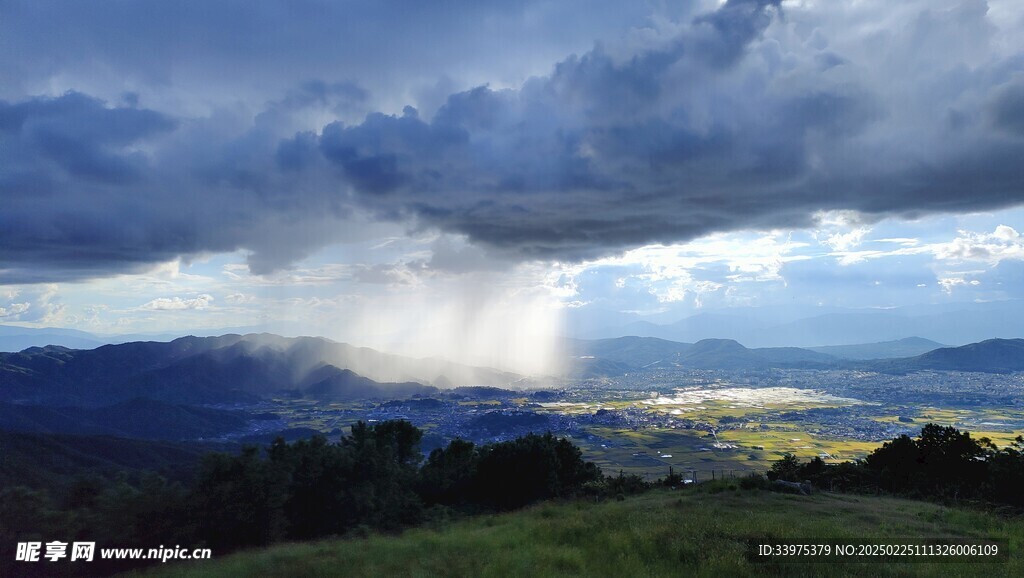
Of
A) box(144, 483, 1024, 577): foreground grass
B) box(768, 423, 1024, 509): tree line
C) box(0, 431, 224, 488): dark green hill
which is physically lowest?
box(0, 431, 224, 488): dark green hill

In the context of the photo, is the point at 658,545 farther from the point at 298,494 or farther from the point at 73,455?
the point at 73,455

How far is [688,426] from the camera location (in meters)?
180

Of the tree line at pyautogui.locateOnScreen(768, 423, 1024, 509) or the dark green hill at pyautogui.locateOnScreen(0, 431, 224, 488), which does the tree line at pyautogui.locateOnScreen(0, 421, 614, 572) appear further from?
the dark green hill at pyautogui.locateOnScreen(0, 431, 224, 488)

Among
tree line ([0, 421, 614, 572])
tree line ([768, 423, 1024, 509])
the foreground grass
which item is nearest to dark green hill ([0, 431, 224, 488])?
tree line ([0, 421, 614, 572])

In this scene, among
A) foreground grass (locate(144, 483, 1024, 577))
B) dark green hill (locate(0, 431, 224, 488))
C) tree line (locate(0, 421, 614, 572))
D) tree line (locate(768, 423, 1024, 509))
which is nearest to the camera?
foreground grass (locate(144, 483, 1024, 577))

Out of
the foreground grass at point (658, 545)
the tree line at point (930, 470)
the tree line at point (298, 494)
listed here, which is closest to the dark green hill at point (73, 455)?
the tree line at point (298, 494)

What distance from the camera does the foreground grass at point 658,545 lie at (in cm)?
1638

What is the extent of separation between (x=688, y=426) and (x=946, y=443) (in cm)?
14284

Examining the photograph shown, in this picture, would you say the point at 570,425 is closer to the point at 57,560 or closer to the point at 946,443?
the point at 946,443

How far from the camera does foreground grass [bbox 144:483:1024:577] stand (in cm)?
1638

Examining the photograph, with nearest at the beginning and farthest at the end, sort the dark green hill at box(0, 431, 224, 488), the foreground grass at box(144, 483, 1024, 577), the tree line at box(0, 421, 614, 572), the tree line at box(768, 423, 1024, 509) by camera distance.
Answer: the foreground grass at box(144, 483, 1024, 577), the tree line at box(0, 421, 614, 572), the tree line at box(768, 423, 1024, 509), the dark green hill at box(0, 431, 224, 488)

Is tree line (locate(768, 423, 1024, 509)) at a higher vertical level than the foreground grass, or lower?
lower

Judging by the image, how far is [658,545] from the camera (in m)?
18.5

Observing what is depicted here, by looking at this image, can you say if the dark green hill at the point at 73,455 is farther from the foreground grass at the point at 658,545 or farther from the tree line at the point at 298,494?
the foreground grass at the point at 658,545
